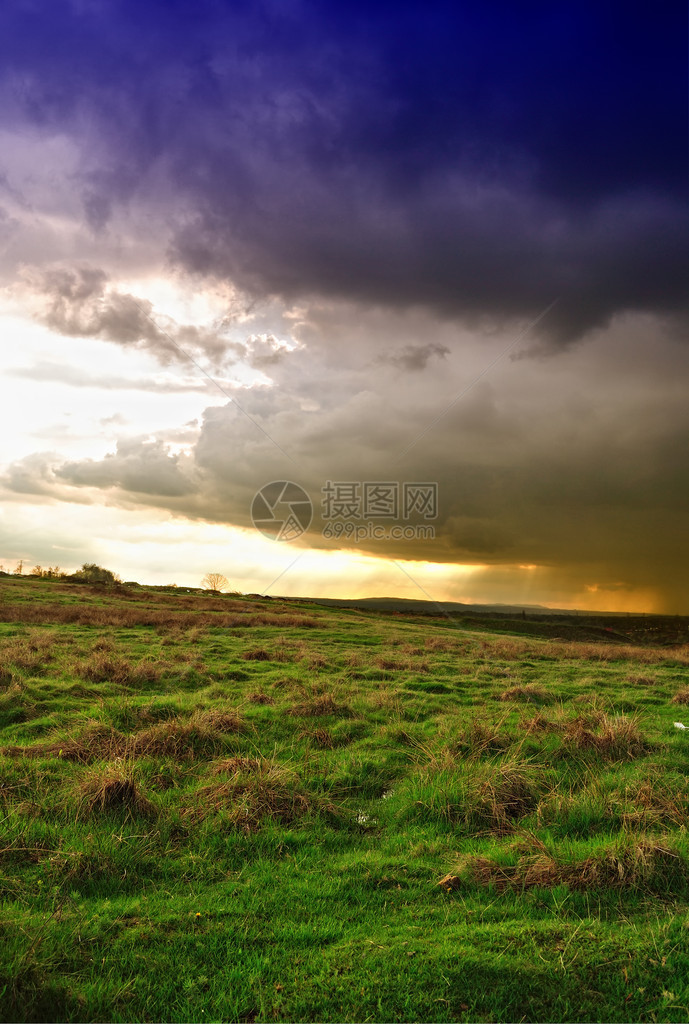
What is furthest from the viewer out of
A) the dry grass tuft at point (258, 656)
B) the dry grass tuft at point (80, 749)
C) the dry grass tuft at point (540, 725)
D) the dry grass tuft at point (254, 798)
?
the dry grass tuft at point (258, 656)

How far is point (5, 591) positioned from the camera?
3806cm

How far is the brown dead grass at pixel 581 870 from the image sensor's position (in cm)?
610

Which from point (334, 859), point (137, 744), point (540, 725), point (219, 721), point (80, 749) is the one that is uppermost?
point (540, 725)

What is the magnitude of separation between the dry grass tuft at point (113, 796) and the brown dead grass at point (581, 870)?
3.87 metres

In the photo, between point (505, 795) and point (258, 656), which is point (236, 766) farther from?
point (258, 656)

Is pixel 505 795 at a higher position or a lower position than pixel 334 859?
higher

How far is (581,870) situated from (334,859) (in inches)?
108

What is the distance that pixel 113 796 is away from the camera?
7.41 m

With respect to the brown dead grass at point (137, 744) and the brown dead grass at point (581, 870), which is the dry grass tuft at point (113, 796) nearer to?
the brown dead grass at point (137, 744)

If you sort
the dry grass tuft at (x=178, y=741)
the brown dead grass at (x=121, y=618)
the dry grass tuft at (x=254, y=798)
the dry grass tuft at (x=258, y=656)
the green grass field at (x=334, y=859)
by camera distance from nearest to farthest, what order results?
the green grass field at (x=334, y=859)
the dry grass tuft at (x=254, y=798)
the dry grass tuft at (x=178, y=741)
the dry grass tuft at (x=258, y=656)
the brown dead grass at (x=121, y=618)

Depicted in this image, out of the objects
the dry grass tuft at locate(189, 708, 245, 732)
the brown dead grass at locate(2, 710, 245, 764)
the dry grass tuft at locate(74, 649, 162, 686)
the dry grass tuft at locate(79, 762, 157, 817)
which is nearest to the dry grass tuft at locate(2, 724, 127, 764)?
the brown dead grass at locate(2, 710, 245, 764)

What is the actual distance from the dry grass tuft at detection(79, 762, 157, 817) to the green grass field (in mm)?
29

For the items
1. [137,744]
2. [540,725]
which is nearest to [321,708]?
[137,744]

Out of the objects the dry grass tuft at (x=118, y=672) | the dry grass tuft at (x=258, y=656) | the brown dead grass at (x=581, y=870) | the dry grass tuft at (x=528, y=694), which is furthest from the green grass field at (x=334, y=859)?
the dry grass tuft at (x=258, y=656)
